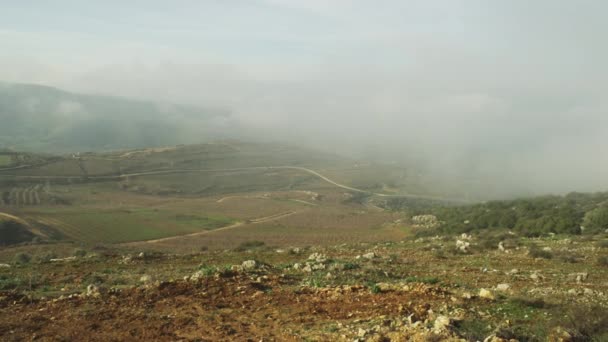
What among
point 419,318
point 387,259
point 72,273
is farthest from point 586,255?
point 72,273

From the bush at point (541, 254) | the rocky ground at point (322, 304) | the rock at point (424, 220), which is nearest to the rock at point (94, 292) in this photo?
the rocky ground at point (322, 304)

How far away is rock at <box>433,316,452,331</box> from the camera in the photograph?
29.8 ft

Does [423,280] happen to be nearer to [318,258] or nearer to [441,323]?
[441,323]

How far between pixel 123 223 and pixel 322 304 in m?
76.1

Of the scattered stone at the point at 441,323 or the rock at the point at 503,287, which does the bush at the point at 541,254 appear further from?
the scattered stone at the point at 441,323

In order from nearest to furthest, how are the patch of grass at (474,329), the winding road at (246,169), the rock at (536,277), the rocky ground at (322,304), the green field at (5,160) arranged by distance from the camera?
the patch of grass at (474,329) → the rocky ground at (322,304) → the rock at (536,277) → the winding road at (246,169) → the green field at (5,160)

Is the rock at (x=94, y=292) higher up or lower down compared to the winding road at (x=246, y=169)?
higher up

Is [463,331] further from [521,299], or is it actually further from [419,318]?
[521,299]

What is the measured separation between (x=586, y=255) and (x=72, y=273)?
83.2 feet

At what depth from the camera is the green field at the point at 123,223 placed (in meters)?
69.1

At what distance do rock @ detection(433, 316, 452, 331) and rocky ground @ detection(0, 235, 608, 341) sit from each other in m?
0.05

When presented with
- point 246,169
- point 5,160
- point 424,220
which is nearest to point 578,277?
point 424,220

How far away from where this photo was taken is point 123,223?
80125mm

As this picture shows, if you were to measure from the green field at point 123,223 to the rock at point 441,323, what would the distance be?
6339cm
